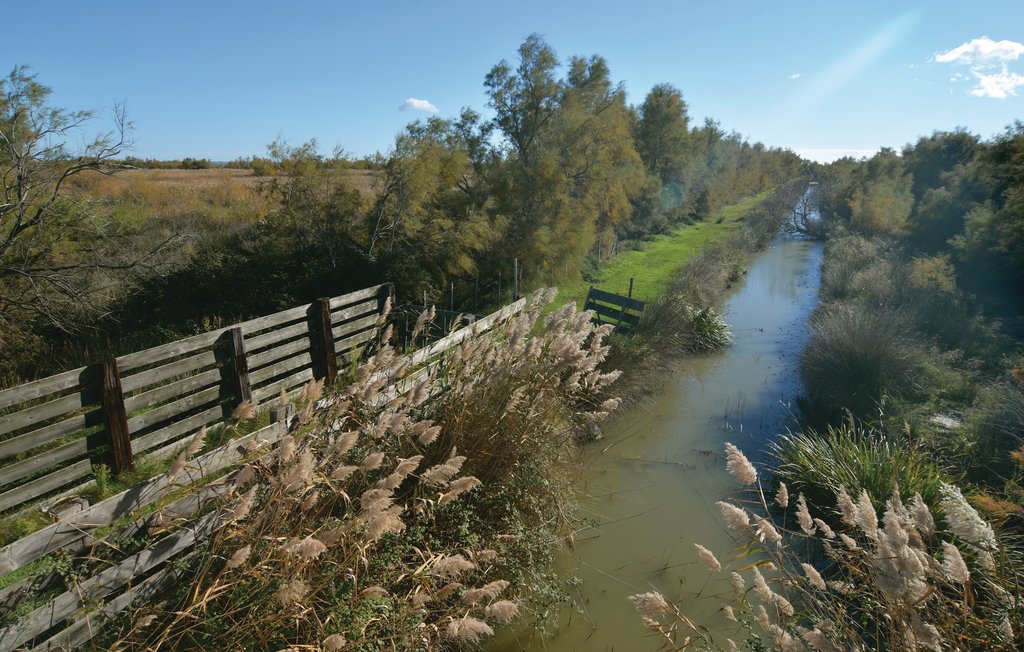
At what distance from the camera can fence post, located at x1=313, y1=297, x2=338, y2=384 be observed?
8.16 m

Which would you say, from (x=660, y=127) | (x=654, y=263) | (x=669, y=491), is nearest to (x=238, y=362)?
(x=669, y=491)

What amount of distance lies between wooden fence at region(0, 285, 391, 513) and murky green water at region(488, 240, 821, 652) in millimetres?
3076

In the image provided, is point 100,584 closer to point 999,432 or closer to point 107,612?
point 107,612

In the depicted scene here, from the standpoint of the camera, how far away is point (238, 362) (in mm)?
7035

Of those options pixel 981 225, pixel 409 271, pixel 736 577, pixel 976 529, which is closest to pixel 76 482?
pixel 736 577

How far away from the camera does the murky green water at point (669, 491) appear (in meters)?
4.70

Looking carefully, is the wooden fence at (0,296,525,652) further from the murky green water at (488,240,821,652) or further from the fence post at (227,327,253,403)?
the fence post at (227,327,253,403)

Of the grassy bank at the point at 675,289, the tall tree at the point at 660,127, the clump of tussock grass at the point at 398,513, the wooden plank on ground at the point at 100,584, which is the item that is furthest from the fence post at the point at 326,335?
the tall tree at the point at 660,127

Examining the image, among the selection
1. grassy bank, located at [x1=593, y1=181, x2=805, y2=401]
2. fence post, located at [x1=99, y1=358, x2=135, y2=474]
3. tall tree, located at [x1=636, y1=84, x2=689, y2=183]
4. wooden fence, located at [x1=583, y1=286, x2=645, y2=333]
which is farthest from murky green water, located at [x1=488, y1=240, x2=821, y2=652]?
tall tree, located at [x1=636, y1=84, x2=689, y2=183]

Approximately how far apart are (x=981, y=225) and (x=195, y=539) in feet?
67.2

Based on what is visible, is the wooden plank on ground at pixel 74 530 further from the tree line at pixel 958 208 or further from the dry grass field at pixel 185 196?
the tree line at pixel 958 208

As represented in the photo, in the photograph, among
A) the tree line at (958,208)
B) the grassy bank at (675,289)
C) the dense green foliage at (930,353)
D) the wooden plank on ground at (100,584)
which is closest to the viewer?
the wooden plank on ground at (100,584)

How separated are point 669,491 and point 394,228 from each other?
912cm

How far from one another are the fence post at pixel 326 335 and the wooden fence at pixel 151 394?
0.02 meters
